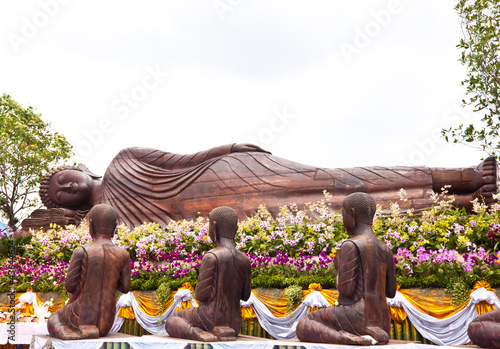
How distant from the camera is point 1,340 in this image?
639cm

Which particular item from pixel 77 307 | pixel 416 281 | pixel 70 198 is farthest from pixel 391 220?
pixel 70 198

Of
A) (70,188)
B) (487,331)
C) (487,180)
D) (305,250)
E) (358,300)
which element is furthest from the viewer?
(70,188)

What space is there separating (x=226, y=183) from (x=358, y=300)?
20.9 feet

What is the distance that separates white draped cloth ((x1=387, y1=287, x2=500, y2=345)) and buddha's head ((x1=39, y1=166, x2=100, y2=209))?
8.30 metres

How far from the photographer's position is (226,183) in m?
10.6

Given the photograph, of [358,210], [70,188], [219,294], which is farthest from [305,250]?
[70,188]

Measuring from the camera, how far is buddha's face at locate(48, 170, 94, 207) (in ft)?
40.1

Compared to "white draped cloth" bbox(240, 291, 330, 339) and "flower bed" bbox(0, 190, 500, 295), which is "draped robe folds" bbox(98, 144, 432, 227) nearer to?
"flower bed" bbox(0, 190, 500, 295)

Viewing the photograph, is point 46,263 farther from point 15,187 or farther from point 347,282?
point 15,187

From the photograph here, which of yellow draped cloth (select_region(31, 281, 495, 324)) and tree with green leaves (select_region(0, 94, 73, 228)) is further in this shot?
tree with green leaves (select_region(0, 94, 73, 228))

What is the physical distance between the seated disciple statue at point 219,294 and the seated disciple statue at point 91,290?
2.18ft

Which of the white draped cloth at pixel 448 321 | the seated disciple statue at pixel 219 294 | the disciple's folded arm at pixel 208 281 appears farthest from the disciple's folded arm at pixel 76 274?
the white draped cloth at pixel 448 321

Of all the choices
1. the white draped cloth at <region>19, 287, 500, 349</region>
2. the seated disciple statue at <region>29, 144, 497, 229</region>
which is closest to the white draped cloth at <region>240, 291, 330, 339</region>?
the white draped cloth at <region>19, 287, 500, 349</region>

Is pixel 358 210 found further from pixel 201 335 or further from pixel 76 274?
pixel 76 274
